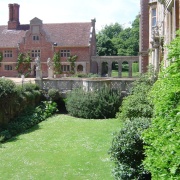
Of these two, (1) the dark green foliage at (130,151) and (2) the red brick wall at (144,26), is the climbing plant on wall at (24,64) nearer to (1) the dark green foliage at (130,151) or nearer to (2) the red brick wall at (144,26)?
(2) the red brick wall at (144,26)

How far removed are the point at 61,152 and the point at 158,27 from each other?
11174 millimetres

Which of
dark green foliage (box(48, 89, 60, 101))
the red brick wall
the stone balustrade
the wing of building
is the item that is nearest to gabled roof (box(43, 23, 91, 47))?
the red brick wall

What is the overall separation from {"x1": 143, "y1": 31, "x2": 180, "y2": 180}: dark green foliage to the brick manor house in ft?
127

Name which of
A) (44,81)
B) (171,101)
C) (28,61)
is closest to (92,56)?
(28,61)

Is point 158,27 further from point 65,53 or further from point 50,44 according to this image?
point 50,44

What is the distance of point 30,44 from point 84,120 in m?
28.5

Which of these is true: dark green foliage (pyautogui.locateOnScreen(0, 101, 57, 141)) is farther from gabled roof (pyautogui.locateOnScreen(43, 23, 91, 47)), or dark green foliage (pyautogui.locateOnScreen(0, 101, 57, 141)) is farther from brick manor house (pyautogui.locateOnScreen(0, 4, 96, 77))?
gabled roof (pyautogui.locateOnScreen(43, 23, 91, 47))

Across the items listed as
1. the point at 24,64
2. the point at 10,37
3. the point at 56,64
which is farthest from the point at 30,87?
the point at 10,37

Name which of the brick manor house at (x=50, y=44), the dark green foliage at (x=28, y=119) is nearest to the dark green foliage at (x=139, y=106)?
the dark green foliage at (x=28, y=119)

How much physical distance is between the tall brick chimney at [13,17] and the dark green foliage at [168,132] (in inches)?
1819

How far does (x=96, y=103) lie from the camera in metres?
19.6

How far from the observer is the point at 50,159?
1208 centimetres

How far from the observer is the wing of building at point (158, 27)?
12.0 m

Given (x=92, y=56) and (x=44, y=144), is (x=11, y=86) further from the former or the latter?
(x=92, y=56)
